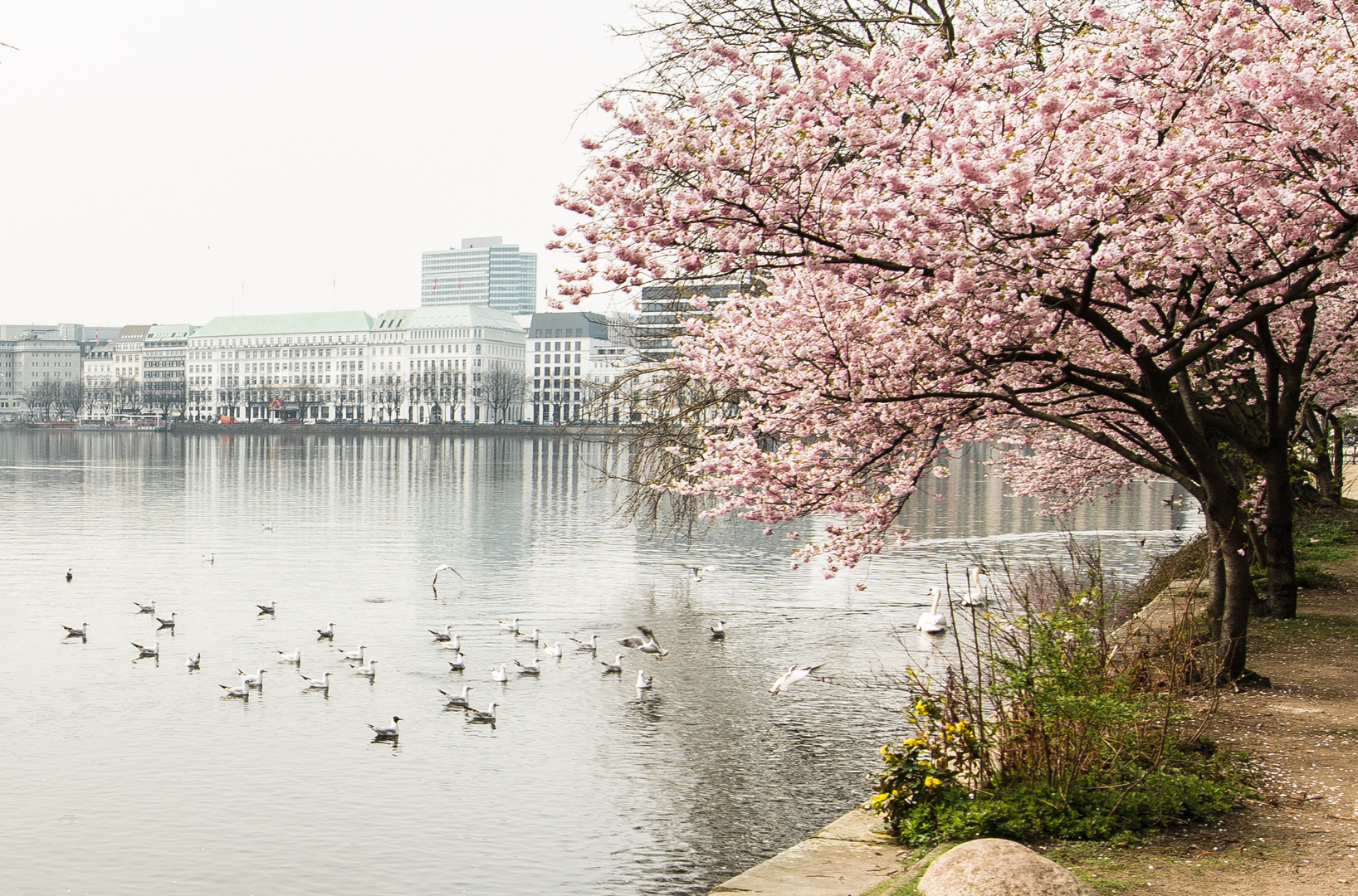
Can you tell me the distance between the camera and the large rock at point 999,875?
825cm

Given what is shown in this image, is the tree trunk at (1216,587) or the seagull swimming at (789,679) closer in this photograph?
the tree trunk at (1216,587)

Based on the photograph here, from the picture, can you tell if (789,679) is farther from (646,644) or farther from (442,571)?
(442,571)

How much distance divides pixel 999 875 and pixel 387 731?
12.7 meters

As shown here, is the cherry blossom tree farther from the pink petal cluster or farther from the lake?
the lake

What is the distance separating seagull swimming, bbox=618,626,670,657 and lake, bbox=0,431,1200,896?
10.0 inches

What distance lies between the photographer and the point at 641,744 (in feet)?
61.7

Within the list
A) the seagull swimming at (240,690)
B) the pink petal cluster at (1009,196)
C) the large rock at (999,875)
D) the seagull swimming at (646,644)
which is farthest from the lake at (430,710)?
the pink petal cluster at (1009,196)

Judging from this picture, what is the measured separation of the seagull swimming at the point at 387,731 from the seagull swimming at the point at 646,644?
259 inches

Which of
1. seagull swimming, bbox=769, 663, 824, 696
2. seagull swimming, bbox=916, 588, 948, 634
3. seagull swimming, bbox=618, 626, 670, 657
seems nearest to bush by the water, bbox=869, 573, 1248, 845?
seagull swimming, bbox=769, 663, 824, 696

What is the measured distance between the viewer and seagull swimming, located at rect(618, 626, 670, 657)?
2525 cm

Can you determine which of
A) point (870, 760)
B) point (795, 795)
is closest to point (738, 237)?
point (795, 795)

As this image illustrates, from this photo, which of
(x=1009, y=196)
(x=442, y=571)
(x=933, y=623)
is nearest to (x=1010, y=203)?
(x=1009, y=196)

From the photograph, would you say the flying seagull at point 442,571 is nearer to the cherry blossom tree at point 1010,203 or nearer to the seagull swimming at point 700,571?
the seagull swimming at point 700,571

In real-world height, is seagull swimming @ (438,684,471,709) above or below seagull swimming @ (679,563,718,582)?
below
